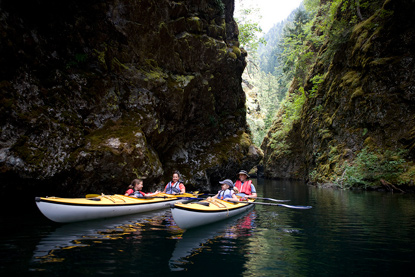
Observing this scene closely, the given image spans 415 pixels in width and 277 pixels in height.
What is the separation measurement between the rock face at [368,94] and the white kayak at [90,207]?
13.6 metres

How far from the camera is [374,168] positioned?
14031 mm

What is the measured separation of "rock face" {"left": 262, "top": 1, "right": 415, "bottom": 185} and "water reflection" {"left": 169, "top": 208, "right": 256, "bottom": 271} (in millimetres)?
11338

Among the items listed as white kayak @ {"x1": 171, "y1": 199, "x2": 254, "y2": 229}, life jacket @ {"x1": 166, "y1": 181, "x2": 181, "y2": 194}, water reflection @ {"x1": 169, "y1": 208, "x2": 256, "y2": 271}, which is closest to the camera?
water reflection @ {"x1": 169, "y1": 208, "x2": 256, "y2": 271}

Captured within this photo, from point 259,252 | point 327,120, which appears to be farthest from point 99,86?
point 327,120

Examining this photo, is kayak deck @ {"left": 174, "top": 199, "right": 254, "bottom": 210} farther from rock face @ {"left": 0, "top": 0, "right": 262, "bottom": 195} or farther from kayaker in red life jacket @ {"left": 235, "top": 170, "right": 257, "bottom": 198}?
rock face @ {"left": 0, "top": 0, "right": 262, "bottom": 195}

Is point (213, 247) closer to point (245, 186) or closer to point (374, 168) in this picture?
point (245, 186)

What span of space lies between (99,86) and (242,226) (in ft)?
26.1

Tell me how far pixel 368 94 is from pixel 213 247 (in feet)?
51.6

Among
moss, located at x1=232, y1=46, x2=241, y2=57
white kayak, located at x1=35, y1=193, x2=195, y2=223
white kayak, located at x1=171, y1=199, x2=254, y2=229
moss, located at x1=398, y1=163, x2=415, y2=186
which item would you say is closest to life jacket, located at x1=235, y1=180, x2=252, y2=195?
white kayak, located at x1=171, y1=199, x2=254, y2=229

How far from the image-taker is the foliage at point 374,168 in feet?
42.9

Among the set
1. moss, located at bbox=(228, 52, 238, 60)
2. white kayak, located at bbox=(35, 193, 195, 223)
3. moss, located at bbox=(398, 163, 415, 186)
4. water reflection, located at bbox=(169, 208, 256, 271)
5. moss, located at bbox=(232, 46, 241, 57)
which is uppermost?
moss, located at bbox=(232, 46, 241, 57)

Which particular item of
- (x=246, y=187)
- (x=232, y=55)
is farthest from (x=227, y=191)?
(x=232, y=55)

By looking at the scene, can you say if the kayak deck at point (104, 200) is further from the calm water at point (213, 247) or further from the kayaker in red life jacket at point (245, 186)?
the kayaker in red life jacket at point (245, 186)

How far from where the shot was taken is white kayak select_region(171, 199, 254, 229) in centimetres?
532
